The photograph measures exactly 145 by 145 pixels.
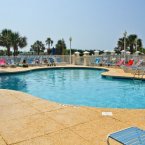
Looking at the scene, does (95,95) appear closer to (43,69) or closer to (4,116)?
(4,116)

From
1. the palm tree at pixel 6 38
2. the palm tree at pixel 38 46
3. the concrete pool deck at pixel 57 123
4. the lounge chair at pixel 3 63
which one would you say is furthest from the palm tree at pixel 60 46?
the concrete pool deck at pixel 57 123

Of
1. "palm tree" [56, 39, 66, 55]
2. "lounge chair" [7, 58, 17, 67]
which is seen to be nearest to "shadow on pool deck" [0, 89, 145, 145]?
"lounge chair" [7, 58, 17, 67]

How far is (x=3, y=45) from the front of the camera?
139 feet

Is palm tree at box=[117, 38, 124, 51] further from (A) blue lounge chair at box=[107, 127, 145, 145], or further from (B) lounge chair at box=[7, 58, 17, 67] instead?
(A) blue lounge chair at box=[107, 127, 145, 145]

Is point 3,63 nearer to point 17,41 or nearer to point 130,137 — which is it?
point 130,137

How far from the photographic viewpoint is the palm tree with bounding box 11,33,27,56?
43031 millimetres

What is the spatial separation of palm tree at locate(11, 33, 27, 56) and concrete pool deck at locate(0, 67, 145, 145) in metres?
39.0

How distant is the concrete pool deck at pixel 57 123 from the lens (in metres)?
3.54

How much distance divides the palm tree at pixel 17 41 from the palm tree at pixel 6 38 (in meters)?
0.84

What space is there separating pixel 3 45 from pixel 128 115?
4098 centimetres

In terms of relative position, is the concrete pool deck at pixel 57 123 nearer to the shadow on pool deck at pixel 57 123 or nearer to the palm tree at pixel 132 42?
the shadow on pool deck at pixel 57 123

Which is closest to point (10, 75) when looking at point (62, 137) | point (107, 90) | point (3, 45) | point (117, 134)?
point (107, 90)

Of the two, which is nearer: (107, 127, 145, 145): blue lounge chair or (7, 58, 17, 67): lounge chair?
(107, 127, 145, 145): blue lounge chair

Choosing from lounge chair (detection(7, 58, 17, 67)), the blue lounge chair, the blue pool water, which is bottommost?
the blue pool water
